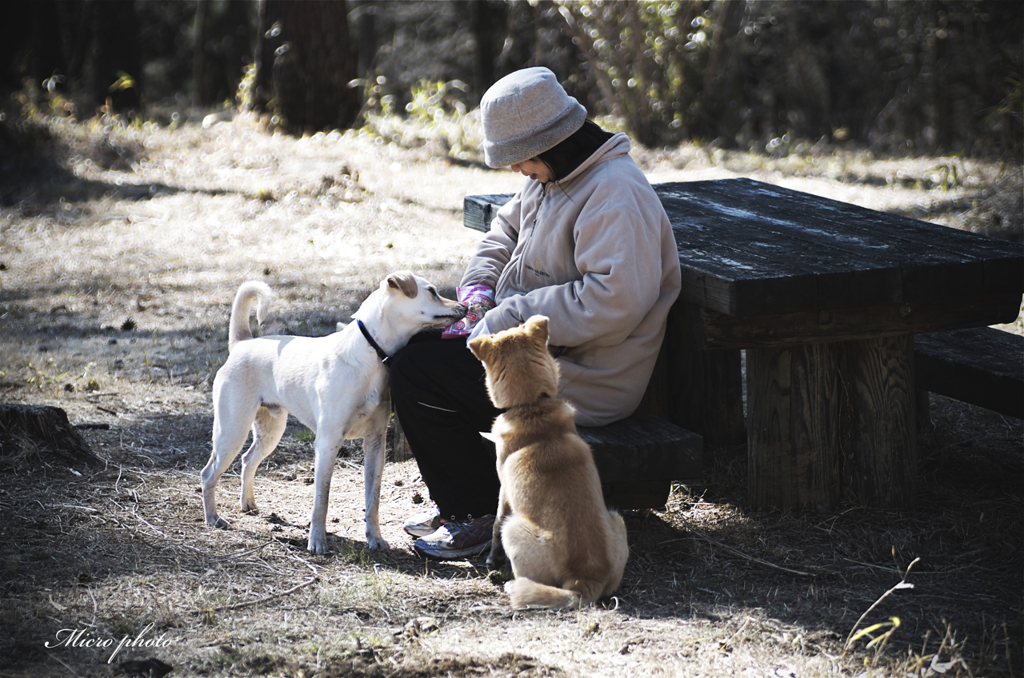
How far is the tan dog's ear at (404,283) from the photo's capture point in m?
3.41

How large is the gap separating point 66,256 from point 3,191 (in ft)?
7.50

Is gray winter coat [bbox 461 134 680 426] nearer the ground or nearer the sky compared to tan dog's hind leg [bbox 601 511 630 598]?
nearer the sky

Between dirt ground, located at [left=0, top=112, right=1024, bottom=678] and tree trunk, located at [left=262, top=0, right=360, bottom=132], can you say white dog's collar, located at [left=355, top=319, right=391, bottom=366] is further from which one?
tree trunk, located at [left=262, top=0, right=360, bottom=132]

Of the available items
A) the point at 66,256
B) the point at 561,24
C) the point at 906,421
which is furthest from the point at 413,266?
the point at 561,24

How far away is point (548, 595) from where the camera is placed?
2.84 metres

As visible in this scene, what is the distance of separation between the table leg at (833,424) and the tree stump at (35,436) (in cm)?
309

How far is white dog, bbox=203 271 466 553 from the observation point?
3.51 meters

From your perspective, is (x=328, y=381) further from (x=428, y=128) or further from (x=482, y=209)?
(x=428, y=128)

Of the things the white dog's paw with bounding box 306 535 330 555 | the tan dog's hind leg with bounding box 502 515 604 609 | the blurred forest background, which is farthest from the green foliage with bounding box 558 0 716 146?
the tan dog's hind leg with bounding box 502 515 604 609

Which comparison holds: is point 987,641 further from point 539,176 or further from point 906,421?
point 539,176

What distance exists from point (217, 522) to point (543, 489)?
5.27 feet

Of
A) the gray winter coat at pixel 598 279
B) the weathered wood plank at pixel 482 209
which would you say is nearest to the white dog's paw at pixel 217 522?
the gray winter coat at pixel 598 279

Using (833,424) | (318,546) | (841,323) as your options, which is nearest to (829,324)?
(841,323)

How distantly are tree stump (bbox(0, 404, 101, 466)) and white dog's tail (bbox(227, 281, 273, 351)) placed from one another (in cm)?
99
